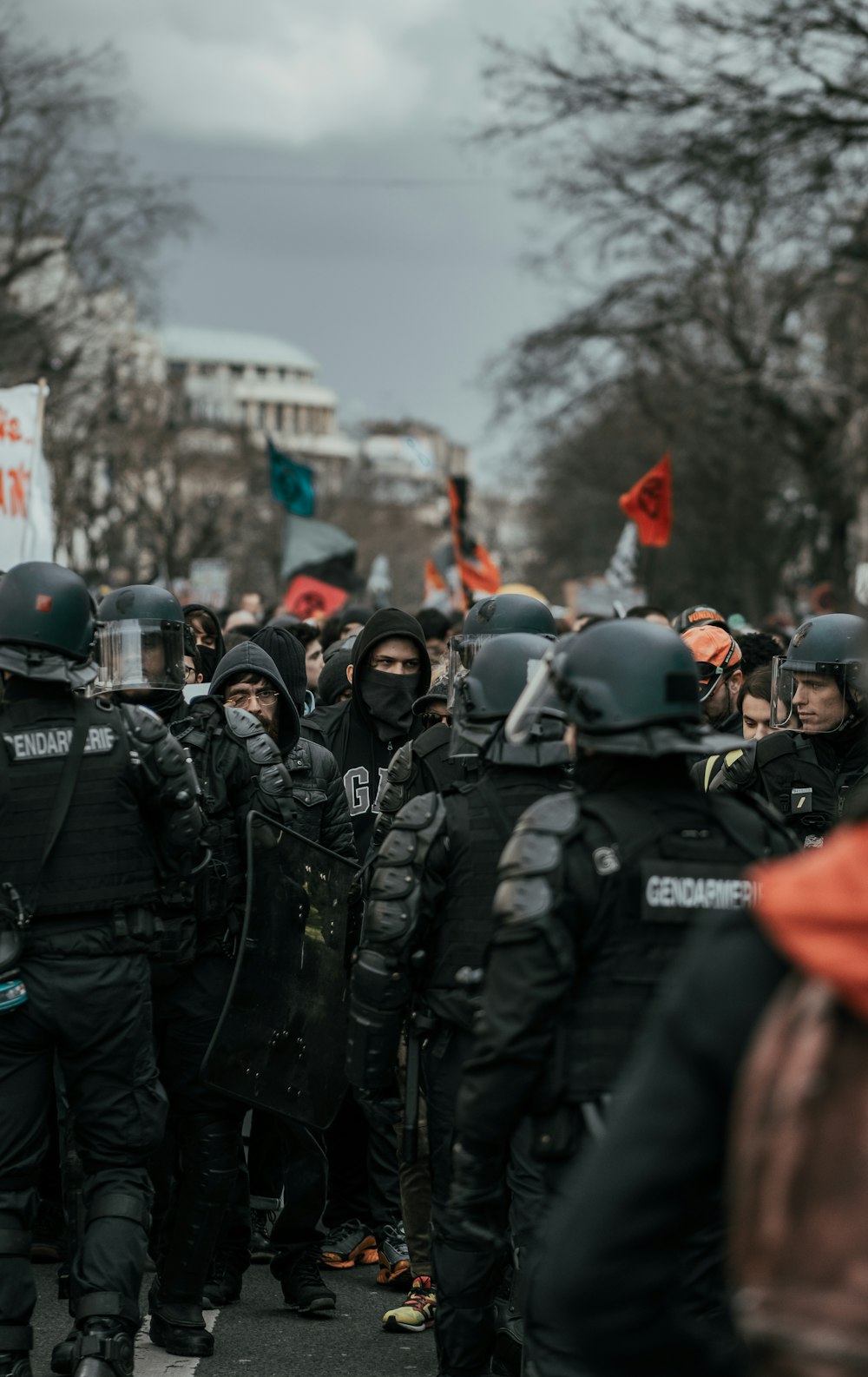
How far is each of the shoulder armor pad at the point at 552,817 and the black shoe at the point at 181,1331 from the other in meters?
2.61

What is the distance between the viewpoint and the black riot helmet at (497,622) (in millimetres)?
6098

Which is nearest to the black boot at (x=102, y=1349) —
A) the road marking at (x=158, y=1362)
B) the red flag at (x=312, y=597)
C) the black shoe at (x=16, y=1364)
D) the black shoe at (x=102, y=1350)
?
the black shoe at (x=102, y=1350)

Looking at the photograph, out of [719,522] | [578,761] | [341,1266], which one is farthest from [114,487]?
[578,761]

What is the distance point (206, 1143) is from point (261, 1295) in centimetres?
94

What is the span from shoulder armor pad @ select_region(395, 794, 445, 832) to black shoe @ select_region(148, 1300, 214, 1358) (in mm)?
1818

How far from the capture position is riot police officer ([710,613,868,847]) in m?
6.32

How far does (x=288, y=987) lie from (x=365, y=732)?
1.71m

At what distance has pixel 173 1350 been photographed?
5496 mm

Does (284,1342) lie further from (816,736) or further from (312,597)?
(312,597)

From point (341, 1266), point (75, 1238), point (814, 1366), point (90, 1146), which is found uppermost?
point (814, 1366)

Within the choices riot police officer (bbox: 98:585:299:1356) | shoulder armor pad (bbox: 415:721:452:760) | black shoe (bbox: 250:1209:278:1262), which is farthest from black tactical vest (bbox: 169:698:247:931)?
black shoe (bbox: 250:1209:278:1262)

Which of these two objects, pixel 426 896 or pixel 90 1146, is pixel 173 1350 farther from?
pixel 426 896

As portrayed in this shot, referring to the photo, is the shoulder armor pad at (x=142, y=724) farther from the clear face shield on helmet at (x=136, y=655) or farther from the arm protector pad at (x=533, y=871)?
the arm protector pad at (x=533, y=871)

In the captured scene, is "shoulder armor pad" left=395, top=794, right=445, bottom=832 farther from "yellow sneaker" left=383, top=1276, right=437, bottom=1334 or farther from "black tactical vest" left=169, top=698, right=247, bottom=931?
"yellow sneaker" left=383, top=1276, right=437, bottom=1334
